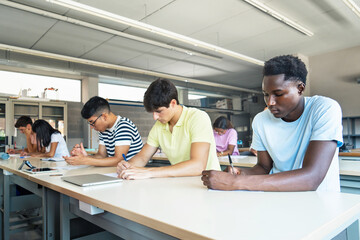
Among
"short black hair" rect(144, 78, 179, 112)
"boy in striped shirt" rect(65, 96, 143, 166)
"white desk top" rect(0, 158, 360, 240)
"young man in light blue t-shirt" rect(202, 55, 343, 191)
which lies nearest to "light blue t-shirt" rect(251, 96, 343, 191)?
"young man in light blue t-shirt" rect(202, 55, 343, 191)

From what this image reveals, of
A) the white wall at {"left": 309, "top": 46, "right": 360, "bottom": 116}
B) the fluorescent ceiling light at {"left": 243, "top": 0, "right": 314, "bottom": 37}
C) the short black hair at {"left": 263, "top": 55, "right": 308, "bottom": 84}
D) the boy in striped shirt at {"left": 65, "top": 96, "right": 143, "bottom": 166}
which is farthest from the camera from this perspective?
the white wall at {"left": 309, "top": 46, "right": 360, "bottom": 116}

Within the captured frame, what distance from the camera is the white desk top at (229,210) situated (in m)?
0.63

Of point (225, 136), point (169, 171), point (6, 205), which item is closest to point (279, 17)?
point (225, 136)

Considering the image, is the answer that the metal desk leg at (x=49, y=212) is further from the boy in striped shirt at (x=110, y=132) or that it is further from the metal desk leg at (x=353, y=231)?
the metal desk leg at (x=353, y=231)

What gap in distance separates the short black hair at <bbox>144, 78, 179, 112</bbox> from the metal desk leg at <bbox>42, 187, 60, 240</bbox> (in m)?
0.81

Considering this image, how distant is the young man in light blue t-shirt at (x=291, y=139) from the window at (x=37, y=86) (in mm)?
5556

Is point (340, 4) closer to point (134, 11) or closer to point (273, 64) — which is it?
point (134, 11)

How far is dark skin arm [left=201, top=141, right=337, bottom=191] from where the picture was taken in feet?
3.31

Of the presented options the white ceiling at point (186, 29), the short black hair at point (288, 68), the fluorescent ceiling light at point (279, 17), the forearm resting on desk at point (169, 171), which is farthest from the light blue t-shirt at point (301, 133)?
the white ceiling at point (186, 29)

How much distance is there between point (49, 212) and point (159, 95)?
3.24 ft

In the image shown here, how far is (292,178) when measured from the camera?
1012mm

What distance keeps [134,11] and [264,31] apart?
256 cm

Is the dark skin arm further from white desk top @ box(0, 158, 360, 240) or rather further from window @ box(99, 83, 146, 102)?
window @ box(99, 83, 146, 102)

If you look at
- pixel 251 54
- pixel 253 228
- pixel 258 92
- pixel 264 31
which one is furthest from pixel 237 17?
pixel 258 92
